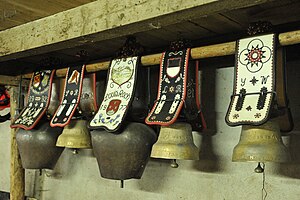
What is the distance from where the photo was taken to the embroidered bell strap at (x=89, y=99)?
5.52 ft

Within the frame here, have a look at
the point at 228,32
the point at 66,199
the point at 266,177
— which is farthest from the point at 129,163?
the point at 66,199

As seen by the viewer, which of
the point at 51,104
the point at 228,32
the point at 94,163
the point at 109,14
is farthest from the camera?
the point at 94,163

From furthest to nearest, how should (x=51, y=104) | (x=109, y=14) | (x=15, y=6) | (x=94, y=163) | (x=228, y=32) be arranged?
1. (x=94, y=163)
2. (x=51, y=104)
3. (x=228, y=32)
4. (x=15, y=6)
5. (x=109, y=14)

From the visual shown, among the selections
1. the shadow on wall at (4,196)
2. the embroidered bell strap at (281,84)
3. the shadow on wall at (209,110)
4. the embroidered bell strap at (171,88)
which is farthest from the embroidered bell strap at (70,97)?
the shadow on wall at (4,196)

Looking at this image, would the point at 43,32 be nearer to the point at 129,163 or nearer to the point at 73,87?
the point at 73,87

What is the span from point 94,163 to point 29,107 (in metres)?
0.45

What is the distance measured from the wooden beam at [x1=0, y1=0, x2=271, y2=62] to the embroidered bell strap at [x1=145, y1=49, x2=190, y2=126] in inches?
8.3

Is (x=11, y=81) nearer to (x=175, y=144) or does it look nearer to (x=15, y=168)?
(x=15, y=168)

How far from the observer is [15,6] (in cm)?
137

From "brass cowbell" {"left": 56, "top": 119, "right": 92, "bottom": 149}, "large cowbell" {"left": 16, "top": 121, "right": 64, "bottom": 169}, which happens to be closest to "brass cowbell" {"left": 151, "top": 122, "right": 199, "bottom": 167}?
"brass cowbell" {"left": 56, "top": 119, "right": 92, "bottom": 149}

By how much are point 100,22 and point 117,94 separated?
0.34 meters

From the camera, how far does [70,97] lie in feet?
5.45

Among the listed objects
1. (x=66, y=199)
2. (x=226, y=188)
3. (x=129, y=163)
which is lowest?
(x=66, y=199)

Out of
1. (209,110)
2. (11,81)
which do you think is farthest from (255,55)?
(11,81)
